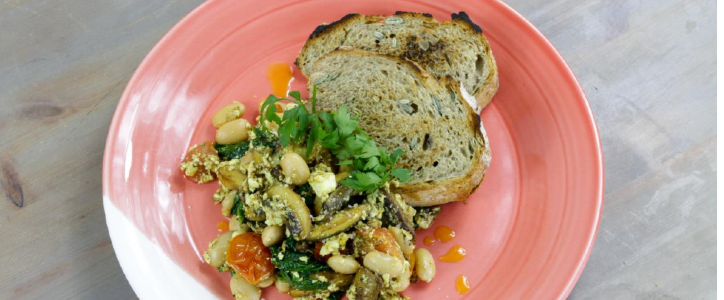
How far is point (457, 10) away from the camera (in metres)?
2.96

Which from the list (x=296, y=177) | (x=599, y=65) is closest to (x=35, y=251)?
(x=296, y=177)

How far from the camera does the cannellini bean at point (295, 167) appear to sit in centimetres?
227

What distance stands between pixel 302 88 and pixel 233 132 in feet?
1.77

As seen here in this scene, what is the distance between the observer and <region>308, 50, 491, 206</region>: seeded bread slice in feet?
8.63

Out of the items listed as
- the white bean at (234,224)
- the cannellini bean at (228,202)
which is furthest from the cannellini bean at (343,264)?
the cannellini bean at (228,202)

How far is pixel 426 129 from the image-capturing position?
8.73 feet

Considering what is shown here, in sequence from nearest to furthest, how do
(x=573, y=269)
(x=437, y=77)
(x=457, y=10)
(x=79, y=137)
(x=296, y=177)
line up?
(x=296, y=177) → (x=573, y=269) → (x=437, y=77) → (x=457, y=10) → (x=79, y=137)

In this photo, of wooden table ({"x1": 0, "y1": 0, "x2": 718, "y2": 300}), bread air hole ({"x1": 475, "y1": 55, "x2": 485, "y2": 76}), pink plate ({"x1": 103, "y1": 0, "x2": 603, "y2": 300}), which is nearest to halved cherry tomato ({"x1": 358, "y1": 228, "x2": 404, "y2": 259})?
pink plate ({"x1": 103, "y1": 0, "x2": 603, "y2": 300})

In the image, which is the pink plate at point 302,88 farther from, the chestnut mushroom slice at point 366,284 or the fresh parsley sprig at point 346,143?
the fresh parsley sprig at point 346,143

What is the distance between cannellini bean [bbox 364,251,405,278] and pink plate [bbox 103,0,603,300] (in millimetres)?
435

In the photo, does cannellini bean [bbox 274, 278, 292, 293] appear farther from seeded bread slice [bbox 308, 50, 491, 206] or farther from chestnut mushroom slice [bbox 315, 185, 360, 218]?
seeded bread slice [bbox 308, 50, 491, 206]

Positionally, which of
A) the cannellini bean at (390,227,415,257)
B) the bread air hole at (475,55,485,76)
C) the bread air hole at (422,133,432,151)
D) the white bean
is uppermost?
the bread air hole at (475,55,485,76)

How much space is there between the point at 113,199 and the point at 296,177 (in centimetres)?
113

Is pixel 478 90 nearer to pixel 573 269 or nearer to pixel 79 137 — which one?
pixel 573 269
